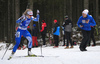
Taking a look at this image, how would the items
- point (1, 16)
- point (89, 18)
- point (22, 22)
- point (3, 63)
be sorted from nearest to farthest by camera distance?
point (3, 63) → point (22, 22) → point (89, 18) → point (1, 16)

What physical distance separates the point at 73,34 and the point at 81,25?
14327 mm

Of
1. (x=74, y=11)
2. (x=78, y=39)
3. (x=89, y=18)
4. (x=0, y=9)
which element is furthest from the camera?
(x=74, y=11)

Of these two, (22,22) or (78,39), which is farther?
(78,39)

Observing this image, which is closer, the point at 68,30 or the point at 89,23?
the point at 89,23

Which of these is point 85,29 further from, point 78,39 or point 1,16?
point 1,16

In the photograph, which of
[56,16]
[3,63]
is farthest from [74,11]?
[3,63]

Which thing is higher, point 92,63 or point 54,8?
point 54,8

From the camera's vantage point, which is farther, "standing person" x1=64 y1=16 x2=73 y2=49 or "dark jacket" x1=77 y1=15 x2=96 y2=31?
→ "standing person" x1=64 y1=16 x2=73 y2=49

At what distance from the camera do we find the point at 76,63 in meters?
5.87

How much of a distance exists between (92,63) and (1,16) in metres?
27.2

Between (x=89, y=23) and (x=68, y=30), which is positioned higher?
(x=89, y=23)

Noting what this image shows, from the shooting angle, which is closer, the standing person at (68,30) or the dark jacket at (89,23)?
the dark jacket at (89,23)

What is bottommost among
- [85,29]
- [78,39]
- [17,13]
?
[78,39]

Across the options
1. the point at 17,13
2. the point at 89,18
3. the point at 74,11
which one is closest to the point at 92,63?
the point at 89,18
